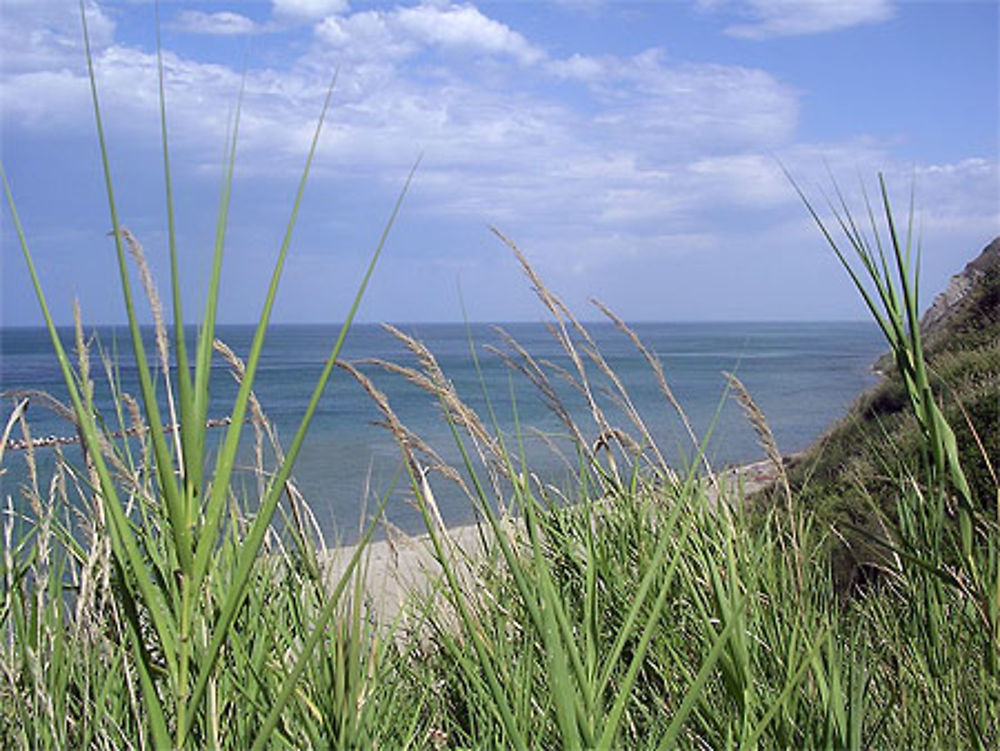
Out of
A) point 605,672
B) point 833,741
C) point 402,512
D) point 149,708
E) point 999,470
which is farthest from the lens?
point 402,512

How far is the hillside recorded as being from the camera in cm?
514

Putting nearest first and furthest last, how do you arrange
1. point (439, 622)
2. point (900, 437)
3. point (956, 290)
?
point (439, 622) → point (900, 437) → point (956, 290)

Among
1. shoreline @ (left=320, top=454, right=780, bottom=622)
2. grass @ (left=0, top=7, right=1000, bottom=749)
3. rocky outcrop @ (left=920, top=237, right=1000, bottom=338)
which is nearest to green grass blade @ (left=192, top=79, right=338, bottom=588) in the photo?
grass @ (left=0, top=7, right=1000, bottom=749)

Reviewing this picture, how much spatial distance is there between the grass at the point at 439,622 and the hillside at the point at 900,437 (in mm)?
562

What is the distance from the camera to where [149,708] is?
109 cm

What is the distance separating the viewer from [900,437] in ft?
25.3

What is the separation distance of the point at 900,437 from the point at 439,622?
6.16m

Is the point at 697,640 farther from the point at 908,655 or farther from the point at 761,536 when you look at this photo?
the point at 908,655

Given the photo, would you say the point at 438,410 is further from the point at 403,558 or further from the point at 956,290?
the point at 956,290

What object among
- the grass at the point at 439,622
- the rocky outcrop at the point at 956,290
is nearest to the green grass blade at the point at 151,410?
the grass at the point at 439,622

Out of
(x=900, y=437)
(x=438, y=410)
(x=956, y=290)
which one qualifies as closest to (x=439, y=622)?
(x=438, y=410)

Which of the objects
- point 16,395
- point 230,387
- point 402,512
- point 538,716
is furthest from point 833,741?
point 230,387

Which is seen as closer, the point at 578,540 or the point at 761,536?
the point at 761,536

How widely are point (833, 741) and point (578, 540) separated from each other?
1328 mm
